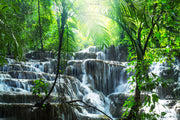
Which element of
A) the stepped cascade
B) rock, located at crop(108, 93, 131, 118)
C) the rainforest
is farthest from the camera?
rock, located at crop(108, 93, 131, 118)

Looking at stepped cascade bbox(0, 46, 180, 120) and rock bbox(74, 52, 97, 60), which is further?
rock bbox(74, 52, 97, 60)

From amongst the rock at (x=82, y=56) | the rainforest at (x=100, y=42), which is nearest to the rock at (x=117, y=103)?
the rainforest at (x=100, y=42)

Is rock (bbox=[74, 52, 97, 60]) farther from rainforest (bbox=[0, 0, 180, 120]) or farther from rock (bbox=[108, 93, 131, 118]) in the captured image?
rainforest (bbox=[0, 0, 180, 120])

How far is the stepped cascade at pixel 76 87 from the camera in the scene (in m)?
3.24

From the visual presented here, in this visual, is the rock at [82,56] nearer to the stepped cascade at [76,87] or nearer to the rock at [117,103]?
the stepped cascade at [76,87]

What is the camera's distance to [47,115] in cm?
306

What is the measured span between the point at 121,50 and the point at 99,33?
15.0 metres

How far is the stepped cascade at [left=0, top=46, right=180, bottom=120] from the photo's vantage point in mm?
3238

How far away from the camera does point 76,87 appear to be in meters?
8.35

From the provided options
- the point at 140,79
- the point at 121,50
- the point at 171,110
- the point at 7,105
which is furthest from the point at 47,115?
the point at 121,50

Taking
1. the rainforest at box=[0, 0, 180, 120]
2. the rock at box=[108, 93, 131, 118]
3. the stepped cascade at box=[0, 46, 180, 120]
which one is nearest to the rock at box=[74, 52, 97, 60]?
the stepped cascade at box=[0, 46, 180, 120]

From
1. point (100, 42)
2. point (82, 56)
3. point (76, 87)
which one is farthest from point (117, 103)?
point (82, 56)

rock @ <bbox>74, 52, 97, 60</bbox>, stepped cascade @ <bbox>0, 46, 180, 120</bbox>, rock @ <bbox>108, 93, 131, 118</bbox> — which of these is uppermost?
rock @ <bbox>74, 52, 97, 60</bbox>

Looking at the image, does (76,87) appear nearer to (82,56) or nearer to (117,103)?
(117,103)
